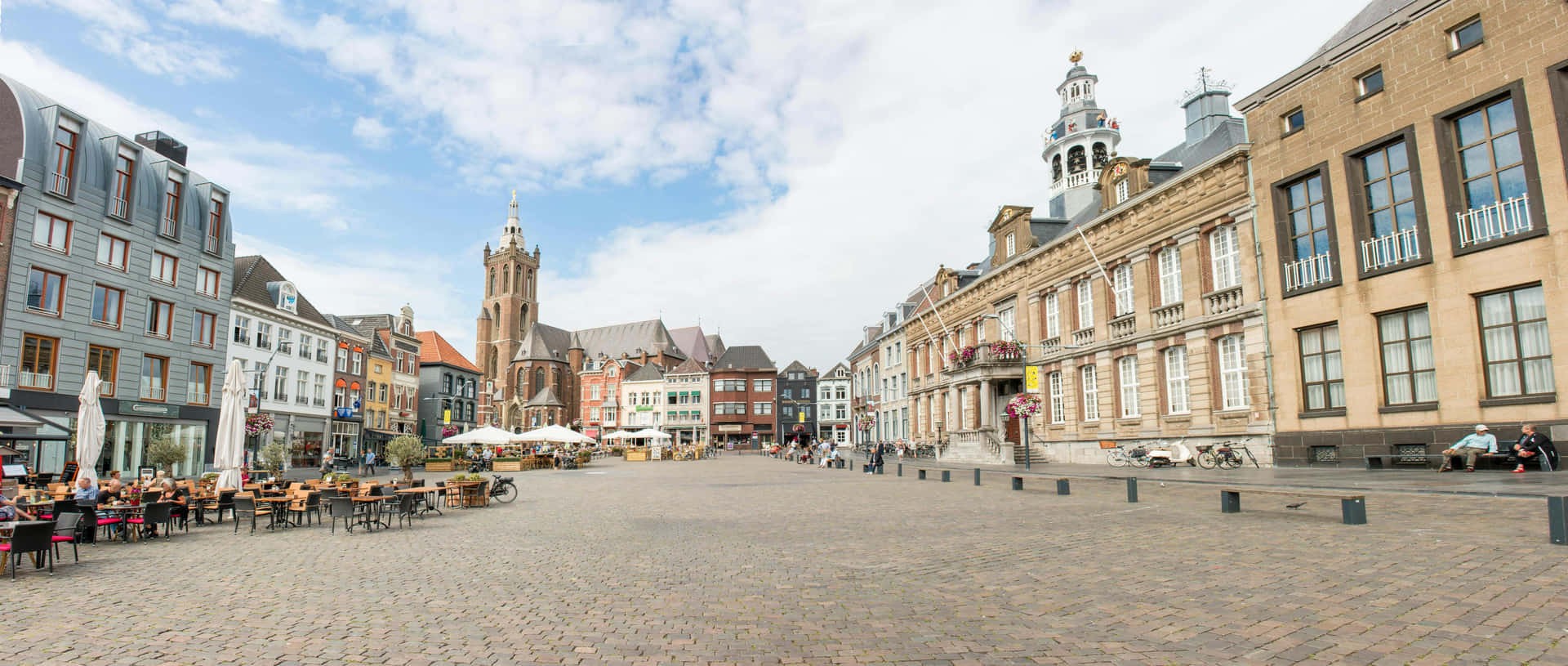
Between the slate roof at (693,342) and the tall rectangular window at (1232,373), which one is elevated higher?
the slate roof at (693,342)

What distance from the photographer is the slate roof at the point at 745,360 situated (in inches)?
3932

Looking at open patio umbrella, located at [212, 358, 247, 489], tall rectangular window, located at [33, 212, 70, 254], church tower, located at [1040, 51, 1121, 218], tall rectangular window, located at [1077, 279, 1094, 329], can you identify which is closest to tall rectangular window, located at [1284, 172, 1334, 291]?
tall rectangular window, located at [1077, 279, 1094, 329]

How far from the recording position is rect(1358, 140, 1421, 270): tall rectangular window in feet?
62.8

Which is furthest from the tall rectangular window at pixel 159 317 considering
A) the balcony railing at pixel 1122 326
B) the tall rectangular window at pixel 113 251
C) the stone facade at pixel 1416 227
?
the stone facade at pixel 1416 227

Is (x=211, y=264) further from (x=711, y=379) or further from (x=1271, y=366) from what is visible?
(x=711, y=379)

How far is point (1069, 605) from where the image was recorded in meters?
6.62

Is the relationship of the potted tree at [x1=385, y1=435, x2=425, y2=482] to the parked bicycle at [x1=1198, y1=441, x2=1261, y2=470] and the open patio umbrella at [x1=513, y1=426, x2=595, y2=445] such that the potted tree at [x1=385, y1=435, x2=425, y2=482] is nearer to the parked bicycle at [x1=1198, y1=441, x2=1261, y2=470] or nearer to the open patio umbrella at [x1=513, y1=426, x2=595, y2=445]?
the open patio umbrella at [x1=513, y1=426, x2=595, y2=445]

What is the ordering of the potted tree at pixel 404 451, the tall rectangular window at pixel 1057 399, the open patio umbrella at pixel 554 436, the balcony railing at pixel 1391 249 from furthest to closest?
the open patio umbrella at pixel 554 436
the tall rectangular window at pixel 1057 399
the potted tree at pixel 404 451
the balcony railing at pixel 1391 249

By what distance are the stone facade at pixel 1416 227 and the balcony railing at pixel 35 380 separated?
4140 cm

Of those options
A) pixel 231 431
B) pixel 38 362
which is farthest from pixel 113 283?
pixel 231 431

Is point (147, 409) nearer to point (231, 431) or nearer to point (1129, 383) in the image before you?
point (231, 431)

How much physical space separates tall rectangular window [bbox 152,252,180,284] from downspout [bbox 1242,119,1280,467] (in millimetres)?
41377

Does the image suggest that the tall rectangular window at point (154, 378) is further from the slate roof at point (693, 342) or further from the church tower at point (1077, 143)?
the slate roof at point (693, 342)

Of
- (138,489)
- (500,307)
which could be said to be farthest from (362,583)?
(500,307)
